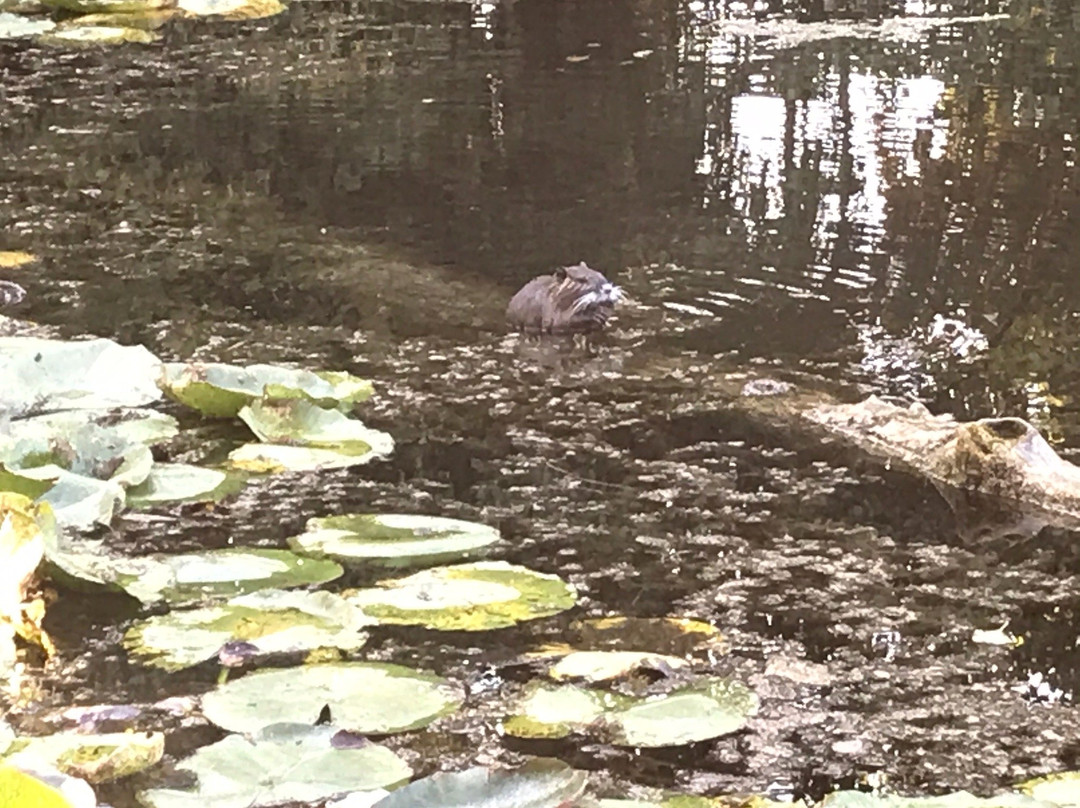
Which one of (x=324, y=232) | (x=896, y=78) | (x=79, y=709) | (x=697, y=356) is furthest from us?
(x=896, y=78)

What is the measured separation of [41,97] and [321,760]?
4338 mm

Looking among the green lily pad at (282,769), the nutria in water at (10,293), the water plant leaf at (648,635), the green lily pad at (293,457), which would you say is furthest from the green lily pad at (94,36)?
the green lily pad at (282,769)

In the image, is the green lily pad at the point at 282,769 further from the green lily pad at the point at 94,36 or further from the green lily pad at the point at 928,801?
the green lily pad at the point at 94,36

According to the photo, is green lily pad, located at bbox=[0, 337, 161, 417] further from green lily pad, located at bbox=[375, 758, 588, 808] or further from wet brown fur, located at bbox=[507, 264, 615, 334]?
green lily pad, located at bbox=[375, 758, 588, 808]

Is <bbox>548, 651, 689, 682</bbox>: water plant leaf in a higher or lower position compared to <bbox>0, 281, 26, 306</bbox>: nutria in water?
lower

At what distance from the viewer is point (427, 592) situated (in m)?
2.24

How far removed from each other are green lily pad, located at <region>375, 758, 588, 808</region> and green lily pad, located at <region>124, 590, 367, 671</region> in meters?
0.51

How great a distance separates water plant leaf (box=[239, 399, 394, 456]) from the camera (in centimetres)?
280

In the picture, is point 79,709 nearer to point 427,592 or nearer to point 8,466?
point 427,592

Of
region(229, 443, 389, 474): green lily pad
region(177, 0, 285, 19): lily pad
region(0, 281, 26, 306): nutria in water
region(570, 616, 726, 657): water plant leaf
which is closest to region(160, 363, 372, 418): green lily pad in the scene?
region(229, 443, 389, 474): green lily pad

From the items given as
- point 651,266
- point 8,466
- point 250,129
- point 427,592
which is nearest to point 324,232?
point 651,266

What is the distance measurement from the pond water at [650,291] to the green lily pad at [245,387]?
7 centimetres

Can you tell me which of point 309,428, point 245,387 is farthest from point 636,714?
point 245,387

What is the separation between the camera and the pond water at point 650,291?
2.09 m
